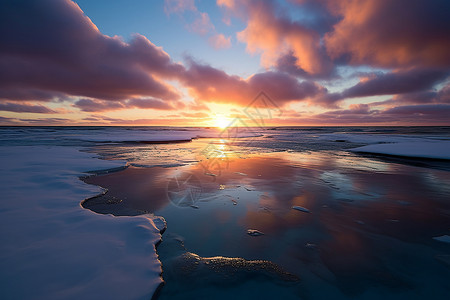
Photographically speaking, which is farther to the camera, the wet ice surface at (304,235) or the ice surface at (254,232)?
the ice surface at (254,232)

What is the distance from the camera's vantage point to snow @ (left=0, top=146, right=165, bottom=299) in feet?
6.30

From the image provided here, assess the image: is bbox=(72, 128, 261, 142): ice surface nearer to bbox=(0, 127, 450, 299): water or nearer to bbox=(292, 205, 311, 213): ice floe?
bbox=(0, 127, 450, 299): water

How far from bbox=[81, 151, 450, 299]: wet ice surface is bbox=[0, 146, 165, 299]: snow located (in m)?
0.32

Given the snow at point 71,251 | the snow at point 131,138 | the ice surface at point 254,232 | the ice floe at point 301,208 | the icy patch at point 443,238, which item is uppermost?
the snow at point 131,138

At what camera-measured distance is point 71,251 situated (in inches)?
96.6

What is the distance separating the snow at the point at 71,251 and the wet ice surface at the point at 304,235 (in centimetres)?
32

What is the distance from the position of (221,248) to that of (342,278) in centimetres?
152

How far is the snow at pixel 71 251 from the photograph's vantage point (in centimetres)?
192

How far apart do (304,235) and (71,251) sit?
11.0ft

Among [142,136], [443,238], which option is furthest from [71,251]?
[142,136]

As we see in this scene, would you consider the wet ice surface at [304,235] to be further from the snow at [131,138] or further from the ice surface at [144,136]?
the ice surface at [144,136]

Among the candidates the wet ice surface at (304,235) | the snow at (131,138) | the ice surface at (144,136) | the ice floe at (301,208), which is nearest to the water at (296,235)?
the wet ice surface at (304,235)

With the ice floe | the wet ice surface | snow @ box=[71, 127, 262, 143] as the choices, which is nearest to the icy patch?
the wet ice surface

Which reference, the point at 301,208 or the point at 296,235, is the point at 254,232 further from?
the point at 301,208
